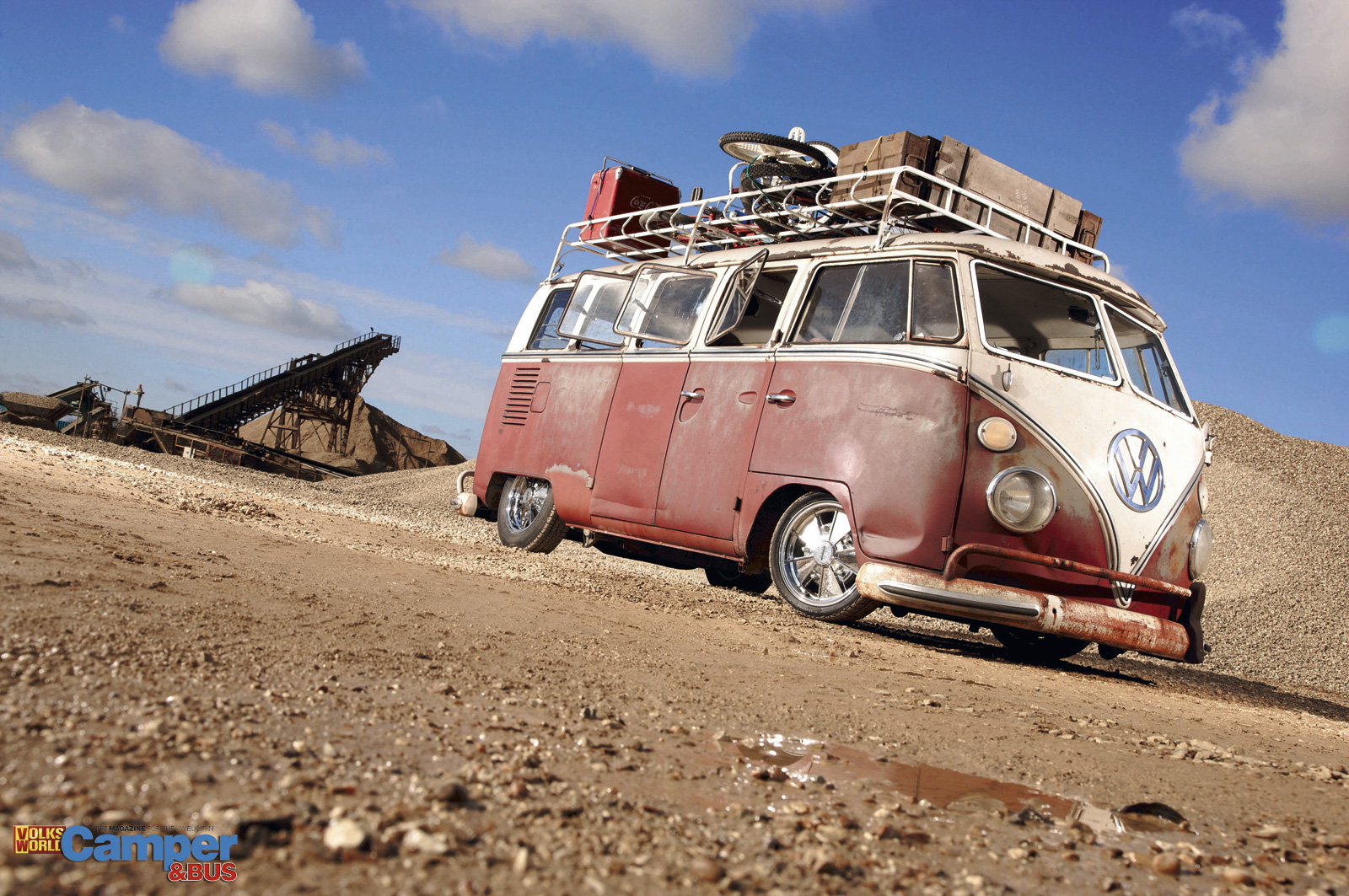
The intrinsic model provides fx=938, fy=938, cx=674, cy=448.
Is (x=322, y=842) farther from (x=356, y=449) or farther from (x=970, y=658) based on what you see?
(x=356, y=449)

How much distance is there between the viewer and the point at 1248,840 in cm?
228

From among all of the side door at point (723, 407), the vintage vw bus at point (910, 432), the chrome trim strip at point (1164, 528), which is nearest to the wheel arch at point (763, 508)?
the vintage vw bus at point (910, 432)

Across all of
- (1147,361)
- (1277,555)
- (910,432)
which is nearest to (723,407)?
(910,432)

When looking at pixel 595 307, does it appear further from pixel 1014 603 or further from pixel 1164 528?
pixel 1164 528

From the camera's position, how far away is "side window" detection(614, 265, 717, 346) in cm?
666

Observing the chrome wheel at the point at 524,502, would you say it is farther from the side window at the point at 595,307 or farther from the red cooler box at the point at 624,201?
the red cooler box at the point at 624,201

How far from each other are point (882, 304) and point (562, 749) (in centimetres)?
378

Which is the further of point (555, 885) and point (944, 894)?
point (944, 894)

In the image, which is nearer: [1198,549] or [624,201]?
[1198,549]

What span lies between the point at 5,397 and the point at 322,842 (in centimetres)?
2323

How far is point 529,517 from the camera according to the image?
8328 mm

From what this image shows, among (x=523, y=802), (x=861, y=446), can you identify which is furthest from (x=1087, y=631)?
(x=523, y=802)

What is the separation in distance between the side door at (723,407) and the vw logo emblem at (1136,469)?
202 centimetres

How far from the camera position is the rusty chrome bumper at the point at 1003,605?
15.1 feet
